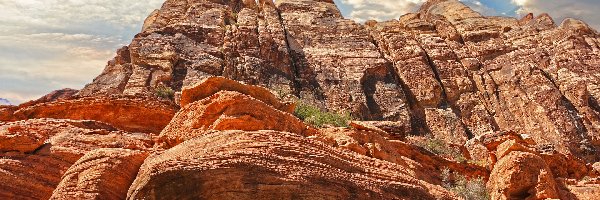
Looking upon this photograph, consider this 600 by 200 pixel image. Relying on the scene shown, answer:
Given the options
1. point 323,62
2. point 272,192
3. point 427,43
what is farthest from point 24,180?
point 427,43

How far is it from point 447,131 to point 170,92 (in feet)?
76.7

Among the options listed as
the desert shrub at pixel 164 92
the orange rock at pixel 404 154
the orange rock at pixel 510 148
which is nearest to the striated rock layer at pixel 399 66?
the desert shrub at pixel 164 92

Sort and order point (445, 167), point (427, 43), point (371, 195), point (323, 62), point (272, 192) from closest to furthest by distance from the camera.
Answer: point (272, 192)
point (371, 195)
point (445, 167)
point (323, 62)
point (427, 43)

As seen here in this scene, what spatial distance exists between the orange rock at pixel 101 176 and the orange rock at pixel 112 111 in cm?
929

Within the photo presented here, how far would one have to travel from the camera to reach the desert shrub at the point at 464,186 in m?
20.4

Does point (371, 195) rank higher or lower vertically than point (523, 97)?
lower

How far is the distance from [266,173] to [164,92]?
99.8 ft

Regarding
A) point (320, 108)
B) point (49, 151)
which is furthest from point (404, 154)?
point (320, 108)

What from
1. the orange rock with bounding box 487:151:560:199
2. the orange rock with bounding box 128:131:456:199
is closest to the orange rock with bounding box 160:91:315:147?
A: the orange rock with bounding box 128:131:456:199

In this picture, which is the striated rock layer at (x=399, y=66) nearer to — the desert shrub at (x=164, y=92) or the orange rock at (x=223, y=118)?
the desert shrub at (x=164, y=92)

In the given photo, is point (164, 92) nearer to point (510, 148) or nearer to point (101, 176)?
point (510, 148)

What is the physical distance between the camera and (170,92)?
37.5m

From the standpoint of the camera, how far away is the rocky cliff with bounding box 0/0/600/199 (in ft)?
28.3

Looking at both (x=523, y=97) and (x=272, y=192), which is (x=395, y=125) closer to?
(x=272, y=192)
